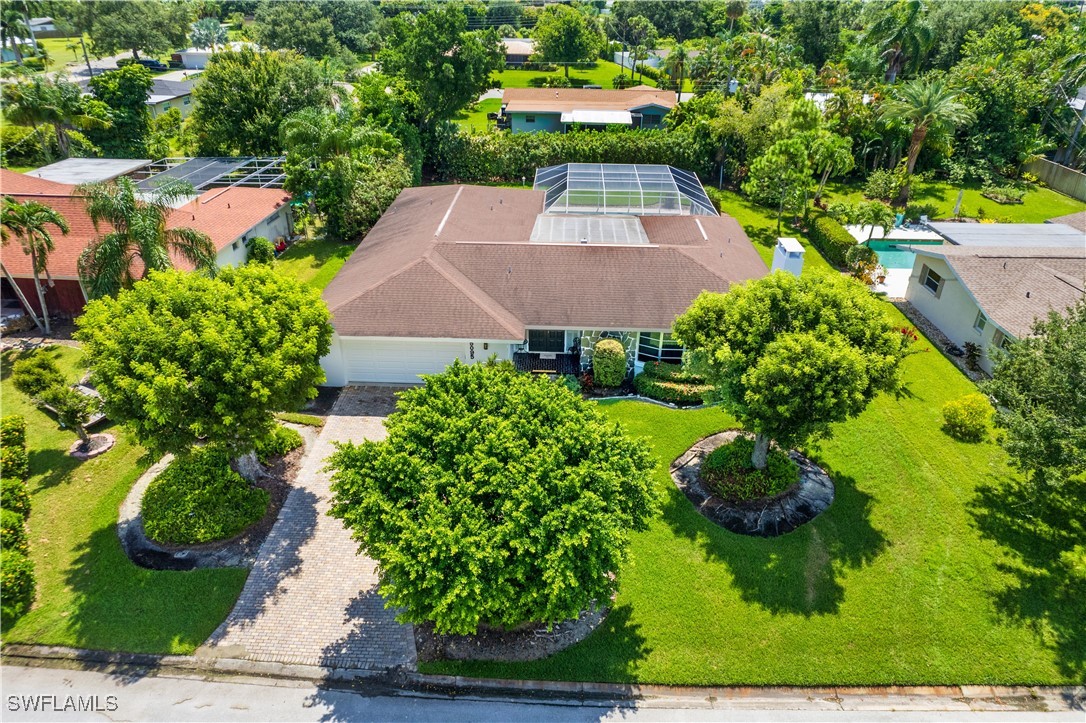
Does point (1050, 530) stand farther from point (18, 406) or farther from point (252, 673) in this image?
point (18, 406)

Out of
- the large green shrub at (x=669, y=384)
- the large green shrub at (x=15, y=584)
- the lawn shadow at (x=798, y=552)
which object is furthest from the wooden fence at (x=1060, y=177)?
the large green shrub at (x=15, y=584)

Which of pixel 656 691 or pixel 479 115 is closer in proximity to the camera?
pixel 656 691

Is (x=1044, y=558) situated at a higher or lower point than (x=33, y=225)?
lower

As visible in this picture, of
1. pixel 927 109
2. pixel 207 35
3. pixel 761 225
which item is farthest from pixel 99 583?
pixel 207 35

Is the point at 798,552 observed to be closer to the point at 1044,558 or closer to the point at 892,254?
the point at 1044,558

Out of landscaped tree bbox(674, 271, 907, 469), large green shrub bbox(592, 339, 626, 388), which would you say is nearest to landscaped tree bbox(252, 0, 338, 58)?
large green shrub bbox(592, 339, 626, 388)

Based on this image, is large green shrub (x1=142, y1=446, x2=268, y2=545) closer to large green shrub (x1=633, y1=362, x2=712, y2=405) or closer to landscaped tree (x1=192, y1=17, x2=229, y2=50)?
large green shrub (x1=633, y1=362, x2=712, y2=405)
